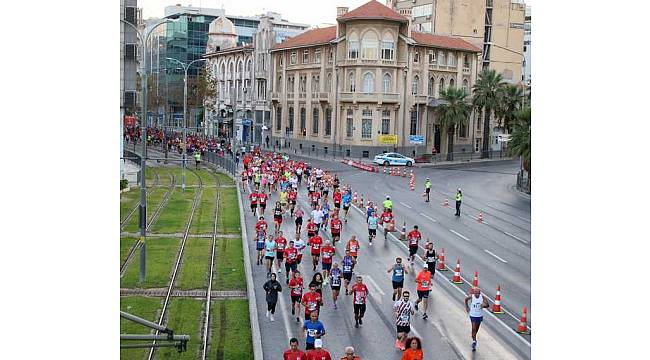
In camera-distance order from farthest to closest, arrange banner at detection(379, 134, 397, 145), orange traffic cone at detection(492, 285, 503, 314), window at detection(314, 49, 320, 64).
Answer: window at detection(314, 49, 320, 64), banner at detection(379, 134, 397, 145), orange traffic cone at detection(492, 285, 503, 314)

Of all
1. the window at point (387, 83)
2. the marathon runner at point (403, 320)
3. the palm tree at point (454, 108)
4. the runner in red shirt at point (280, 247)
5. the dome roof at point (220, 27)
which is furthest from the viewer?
the dome roof at point (220, 27)

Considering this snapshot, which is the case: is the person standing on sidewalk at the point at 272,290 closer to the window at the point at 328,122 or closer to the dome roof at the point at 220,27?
the window at the point at 328,122

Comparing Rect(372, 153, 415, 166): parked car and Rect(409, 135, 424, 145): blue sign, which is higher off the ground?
Rect(409, 135, 424, 145): blue sign

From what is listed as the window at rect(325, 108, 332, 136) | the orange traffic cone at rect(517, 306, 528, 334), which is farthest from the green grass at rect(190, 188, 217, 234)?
the window at rect(325, 108, 332, 136)

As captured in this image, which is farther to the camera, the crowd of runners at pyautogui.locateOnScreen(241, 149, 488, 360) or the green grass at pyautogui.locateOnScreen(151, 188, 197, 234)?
the green grass at pyautogui.locateOnScreen(151, 188, 197, 234)

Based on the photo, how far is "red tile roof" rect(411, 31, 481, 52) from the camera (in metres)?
72.7

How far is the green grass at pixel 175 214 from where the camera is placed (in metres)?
29.8

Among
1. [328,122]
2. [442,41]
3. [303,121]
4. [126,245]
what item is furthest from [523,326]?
[303,121]

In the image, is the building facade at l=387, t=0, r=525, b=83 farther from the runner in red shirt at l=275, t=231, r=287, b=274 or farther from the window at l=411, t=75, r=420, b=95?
the runner in red shirt at l=275, t=231, r=287, b=274

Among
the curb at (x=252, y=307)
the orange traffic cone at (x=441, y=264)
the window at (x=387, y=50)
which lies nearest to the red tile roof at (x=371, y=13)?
the window at (x=387, y=50)

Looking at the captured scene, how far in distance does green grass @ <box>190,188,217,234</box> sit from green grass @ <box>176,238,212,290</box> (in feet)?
7.76

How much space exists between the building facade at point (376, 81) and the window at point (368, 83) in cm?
3
